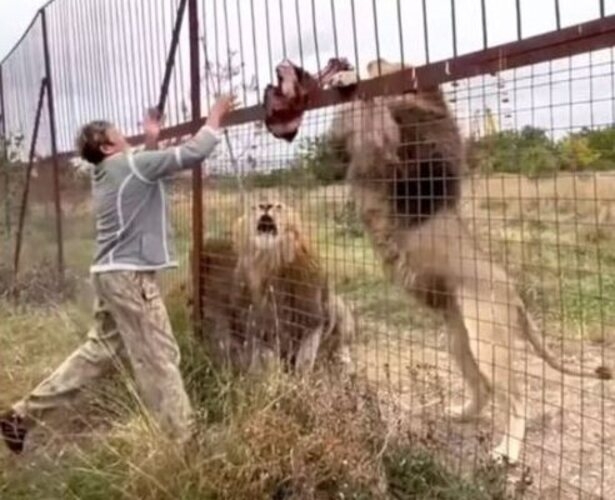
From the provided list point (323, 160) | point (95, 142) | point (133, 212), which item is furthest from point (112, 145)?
point (323, 160)

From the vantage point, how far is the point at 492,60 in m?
5.00

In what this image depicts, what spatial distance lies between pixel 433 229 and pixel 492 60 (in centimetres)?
124

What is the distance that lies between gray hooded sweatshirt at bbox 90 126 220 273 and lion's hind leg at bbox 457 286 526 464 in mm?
1644

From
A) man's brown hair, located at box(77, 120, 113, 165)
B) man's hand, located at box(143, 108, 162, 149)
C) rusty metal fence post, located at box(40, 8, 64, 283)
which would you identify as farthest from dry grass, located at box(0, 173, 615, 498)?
rusty metal fence post, located at box(40, 8, 64, 283)

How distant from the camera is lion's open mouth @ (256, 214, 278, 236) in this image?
725cm

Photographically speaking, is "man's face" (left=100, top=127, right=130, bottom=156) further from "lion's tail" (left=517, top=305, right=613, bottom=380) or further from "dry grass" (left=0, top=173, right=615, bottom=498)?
"lion's tail" (left=517, top=305, right=613, bottom=380)

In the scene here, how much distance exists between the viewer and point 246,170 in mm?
7297

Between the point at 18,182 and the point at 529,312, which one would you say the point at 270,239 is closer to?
the point at 529,312

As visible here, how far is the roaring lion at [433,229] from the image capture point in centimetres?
581

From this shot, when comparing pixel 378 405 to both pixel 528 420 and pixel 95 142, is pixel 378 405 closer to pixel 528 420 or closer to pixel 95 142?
pixel 528 420

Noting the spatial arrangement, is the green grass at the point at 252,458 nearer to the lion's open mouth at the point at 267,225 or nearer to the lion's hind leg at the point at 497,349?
the lion's hind leg at the point at 497,349

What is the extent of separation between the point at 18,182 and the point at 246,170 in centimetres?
904

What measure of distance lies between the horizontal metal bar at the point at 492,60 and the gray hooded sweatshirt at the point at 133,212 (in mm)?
968

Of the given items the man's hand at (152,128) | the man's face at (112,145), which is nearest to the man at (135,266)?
the man's face at (112,145)
